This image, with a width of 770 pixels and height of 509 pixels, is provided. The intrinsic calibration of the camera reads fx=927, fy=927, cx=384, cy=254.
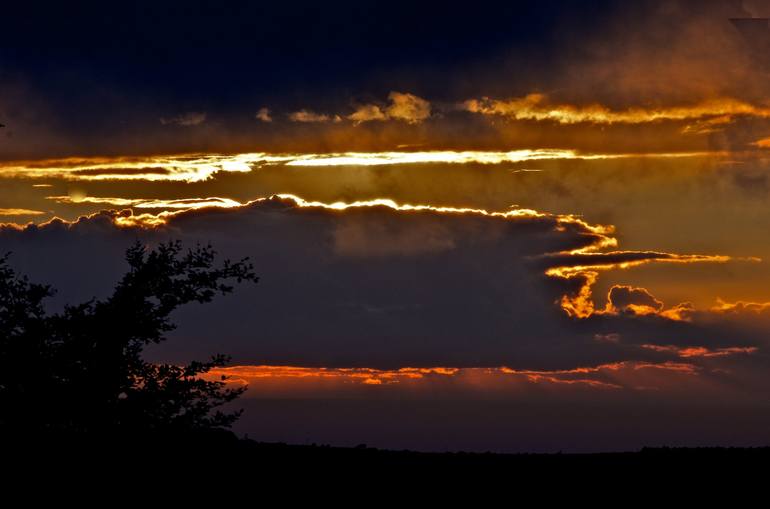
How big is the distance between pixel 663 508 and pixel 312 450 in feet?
32.1

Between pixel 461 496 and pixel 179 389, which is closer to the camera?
pixel 461 496

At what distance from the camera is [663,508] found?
20438mm

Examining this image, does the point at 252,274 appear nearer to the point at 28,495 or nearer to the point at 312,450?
the point at 312,450

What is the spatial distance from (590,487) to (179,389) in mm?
15208

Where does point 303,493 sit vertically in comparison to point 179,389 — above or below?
below

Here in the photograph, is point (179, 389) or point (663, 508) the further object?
point (179, 389)

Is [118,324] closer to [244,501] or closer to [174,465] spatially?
[174,465]

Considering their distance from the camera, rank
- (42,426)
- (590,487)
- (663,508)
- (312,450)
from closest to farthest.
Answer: (663,508) → (590,487) → (312,450) → (42,426)

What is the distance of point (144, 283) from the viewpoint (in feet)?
106

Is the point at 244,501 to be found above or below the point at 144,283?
below

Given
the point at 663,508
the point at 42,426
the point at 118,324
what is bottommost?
the point at 663,508

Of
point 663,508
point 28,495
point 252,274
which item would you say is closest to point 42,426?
point 252,274

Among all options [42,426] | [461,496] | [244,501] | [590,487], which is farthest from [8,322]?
[590,487]

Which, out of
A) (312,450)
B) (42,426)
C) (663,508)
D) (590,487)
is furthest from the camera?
(42,426)
